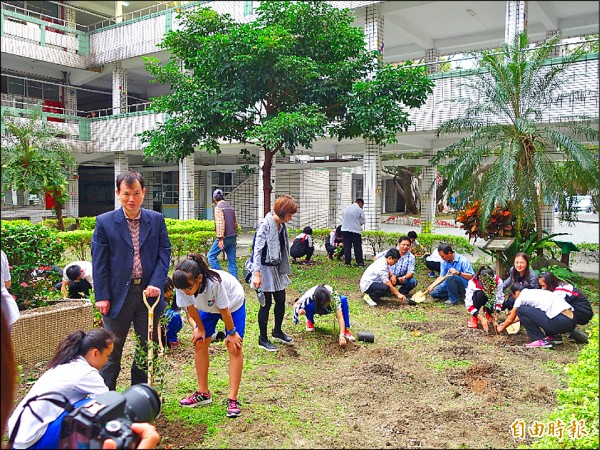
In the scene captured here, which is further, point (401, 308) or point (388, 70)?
point (388, 70)

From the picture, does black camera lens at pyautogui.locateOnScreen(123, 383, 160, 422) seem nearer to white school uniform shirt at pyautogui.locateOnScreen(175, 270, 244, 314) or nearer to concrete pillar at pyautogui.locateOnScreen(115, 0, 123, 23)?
white school uniform shirt at pyautogui.locateOnScreen(175, 270, 244, 314)

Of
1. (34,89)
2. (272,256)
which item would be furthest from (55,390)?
(34,89)

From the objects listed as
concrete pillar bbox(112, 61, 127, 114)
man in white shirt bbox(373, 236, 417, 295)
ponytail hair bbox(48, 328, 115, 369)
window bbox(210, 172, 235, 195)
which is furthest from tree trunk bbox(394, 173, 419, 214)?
ponytail hair bbox(48, 328, 115, 369)

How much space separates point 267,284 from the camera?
16.3 feet

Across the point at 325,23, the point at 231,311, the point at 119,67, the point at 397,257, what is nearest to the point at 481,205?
the point at 397,257

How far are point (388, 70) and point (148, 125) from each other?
29.7 ft

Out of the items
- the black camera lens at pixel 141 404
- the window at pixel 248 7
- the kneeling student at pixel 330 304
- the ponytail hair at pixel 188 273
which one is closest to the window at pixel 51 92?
the window at pixel 248 7

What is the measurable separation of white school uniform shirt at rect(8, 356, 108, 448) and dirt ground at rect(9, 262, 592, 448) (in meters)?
0.79

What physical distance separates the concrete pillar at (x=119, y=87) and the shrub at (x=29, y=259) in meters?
12.4

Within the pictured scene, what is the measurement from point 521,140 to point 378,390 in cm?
523

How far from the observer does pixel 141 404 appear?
7.98 ft

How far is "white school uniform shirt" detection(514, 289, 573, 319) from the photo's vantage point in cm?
505

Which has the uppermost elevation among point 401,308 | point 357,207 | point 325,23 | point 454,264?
point 325,23

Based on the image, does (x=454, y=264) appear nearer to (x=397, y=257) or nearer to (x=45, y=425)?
(x=397, y=257)
